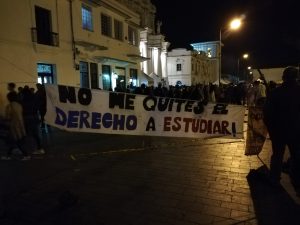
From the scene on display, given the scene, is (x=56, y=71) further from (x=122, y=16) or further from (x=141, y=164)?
(x=141, y=164)

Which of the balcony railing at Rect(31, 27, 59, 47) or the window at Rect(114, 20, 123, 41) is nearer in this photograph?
the balcony railing at Rect(31, 27, 59, 47)

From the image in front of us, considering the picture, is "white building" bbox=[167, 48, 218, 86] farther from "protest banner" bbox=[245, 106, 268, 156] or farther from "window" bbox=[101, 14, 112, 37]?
"protest banner" bbox=[245, 106, 268, 156]

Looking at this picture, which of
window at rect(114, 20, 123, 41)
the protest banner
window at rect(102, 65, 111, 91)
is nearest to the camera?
the protest banner

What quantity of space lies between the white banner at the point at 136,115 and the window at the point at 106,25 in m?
17.4

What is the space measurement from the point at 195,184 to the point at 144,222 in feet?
5.45

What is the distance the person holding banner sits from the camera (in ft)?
15.6

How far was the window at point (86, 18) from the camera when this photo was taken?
20828mm

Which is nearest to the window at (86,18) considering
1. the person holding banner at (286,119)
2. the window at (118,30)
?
the window at (118,30)

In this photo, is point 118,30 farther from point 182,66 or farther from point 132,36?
point 182,66

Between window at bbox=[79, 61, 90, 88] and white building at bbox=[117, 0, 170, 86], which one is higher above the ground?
white building at bbox=[117, 0, 170, 86]

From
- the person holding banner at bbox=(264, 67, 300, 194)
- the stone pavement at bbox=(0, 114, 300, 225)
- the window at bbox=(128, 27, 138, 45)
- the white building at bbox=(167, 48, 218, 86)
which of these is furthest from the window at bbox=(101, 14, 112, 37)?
the white building at bbox=(167, 48, 218, 86)

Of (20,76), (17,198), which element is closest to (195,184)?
(17,198)

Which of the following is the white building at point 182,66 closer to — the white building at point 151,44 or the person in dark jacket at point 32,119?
the white building at point 151,44

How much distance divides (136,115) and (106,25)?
18.2 metres
